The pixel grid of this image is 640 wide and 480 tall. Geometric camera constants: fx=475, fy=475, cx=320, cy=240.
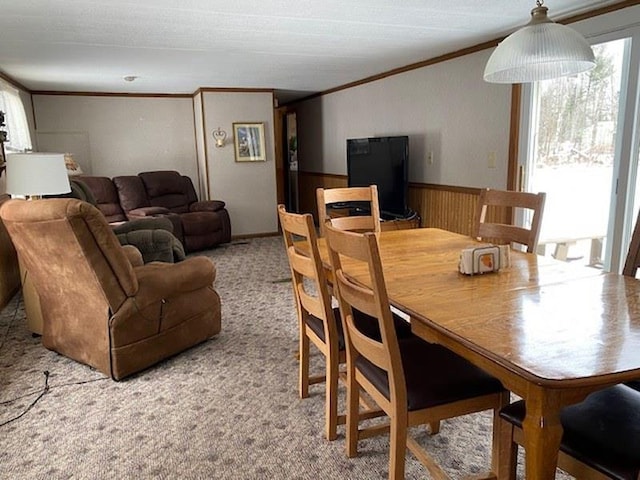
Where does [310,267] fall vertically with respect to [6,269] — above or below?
above

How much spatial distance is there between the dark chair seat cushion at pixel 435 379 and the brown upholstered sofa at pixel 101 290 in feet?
4.69

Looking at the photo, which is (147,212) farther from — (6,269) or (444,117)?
(444,117)

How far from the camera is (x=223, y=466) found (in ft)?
6.21

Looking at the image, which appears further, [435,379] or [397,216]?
[397,216]

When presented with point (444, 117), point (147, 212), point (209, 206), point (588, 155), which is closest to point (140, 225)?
point (147, 212)

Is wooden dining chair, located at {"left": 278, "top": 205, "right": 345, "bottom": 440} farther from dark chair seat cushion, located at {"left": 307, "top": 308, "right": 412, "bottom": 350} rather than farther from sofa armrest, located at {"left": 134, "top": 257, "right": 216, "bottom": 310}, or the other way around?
sofa armrest, located at {"left": 134, "top": 257, "right": 216, "bottom": 310}

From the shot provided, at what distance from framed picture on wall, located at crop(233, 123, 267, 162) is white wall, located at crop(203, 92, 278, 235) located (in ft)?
0.20

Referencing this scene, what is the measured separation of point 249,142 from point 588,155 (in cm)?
453

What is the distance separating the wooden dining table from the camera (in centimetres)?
108

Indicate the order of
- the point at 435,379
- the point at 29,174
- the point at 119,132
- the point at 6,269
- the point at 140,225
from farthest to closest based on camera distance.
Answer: the point at 119,132 < the point at 140,225 < the point at 6,269 < the point at 29,174 < the point at 435,379

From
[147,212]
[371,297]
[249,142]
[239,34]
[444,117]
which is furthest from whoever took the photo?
[249,142]

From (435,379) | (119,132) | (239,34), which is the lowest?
(435,379)

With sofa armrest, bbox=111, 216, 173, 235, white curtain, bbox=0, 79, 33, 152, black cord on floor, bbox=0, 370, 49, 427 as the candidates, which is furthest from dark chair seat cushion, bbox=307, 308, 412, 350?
white curtain, bbox=0, 79, 33, 152

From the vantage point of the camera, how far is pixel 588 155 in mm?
3324
